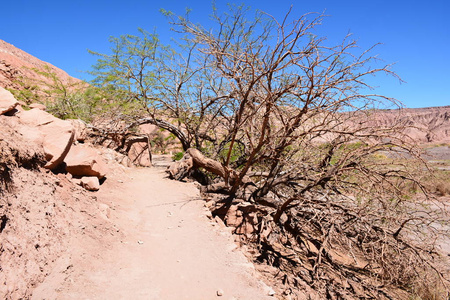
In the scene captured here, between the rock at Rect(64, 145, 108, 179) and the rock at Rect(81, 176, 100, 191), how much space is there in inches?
5.8

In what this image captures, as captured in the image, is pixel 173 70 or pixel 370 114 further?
pixel 173 70

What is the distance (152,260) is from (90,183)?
2.27 meters

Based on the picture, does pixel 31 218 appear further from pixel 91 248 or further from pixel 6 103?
pixel 6 103

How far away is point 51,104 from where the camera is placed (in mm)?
10773

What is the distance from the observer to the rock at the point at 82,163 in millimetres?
4797

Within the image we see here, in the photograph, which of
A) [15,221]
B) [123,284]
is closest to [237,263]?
[123,284]

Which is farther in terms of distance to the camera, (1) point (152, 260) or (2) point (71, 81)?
(2) point (71, 81)

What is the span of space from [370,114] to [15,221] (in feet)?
16.8

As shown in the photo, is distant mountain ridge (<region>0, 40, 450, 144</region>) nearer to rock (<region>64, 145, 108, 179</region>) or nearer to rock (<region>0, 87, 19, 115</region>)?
rock (<region>64, 145, 108, 179</region>)

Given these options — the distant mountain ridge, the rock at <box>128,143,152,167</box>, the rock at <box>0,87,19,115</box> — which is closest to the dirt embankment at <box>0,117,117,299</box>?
the rock at <box>0,87,19,115</box>

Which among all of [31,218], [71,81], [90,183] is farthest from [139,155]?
[31,218]

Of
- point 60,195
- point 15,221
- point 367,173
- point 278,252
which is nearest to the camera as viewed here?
point 15,221

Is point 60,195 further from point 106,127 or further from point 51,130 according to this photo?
point 106,127

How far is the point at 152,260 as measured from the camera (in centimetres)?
354
